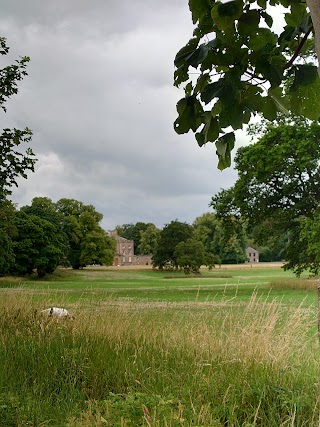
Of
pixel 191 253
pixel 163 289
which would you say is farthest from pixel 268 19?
pixel 191 253

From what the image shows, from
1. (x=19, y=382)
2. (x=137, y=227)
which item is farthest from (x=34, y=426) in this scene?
(x=137, y=227)

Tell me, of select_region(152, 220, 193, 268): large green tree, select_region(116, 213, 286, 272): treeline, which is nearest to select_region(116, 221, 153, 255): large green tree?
select_region(116, 213, 286, 272): treeline

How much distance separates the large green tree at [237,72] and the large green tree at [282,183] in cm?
2451

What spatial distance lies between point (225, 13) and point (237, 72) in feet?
1.05

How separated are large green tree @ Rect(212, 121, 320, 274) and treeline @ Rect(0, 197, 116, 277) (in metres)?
15.5

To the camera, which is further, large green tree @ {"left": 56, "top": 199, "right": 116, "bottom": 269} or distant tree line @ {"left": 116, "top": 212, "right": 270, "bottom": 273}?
large green tree @ {"left": 56, "top": 199, "right": 116, "bottom": 269}

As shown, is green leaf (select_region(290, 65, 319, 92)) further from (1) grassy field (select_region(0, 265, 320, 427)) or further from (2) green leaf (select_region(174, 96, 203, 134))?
(1) grassy field (select_region(0, 265, 320, 427))

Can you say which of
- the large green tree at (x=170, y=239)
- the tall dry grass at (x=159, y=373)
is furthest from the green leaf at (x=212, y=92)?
the large green tree at (x=170, y=239)

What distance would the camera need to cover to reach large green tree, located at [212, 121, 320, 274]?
88.9 feet

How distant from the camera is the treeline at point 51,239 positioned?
46812 millimetres

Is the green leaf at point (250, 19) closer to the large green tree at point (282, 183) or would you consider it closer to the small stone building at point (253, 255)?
the large green tree at point (282, 183)

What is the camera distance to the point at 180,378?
5043mm

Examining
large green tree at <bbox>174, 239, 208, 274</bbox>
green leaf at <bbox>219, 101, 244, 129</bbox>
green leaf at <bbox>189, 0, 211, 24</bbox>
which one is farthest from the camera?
large green tree at <bbox>174, 239, 208, 274</bbox>

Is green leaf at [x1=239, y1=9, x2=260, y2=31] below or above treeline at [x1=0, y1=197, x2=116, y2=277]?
below
